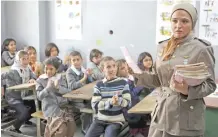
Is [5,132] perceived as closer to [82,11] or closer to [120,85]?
[120,85]

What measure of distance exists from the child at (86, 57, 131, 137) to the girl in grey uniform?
127cm

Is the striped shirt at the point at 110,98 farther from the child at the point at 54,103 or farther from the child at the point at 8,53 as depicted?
the child at the point at 8,53

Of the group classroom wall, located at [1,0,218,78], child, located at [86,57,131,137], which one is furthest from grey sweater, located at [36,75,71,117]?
classroom wall, located at [1,0,218,78]

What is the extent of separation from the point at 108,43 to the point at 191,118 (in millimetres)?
3198

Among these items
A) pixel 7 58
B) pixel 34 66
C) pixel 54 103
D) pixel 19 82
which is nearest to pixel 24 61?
pixel 19 82

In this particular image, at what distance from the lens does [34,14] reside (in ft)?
17.0

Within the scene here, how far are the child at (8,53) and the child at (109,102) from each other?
2446 mm

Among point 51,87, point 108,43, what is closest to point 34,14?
point 108,43

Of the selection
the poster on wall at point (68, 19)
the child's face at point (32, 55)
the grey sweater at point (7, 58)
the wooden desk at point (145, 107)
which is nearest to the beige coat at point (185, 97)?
the wooden desk at point (145, 107)

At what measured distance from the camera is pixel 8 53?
4.87 metres

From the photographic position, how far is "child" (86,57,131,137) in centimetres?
282

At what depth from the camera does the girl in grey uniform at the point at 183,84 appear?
1455 millimetres

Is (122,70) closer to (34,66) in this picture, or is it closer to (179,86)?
(34,66)

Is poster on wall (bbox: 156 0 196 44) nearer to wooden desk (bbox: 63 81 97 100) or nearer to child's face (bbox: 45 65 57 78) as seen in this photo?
wooden desk (bbox: 63 81 97 100)
